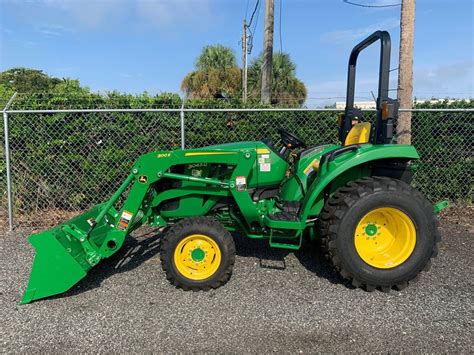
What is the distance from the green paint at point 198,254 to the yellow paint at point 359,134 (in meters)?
1.88

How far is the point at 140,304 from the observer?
3047mm

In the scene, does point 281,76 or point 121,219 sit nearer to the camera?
point 121,219

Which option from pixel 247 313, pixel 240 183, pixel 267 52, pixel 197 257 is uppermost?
pixel 267 52

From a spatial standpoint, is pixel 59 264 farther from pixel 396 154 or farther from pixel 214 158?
pixel 396 154

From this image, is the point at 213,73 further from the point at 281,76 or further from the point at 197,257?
the point at 197,257

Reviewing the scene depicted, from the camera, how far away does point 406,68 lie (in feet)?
17.8

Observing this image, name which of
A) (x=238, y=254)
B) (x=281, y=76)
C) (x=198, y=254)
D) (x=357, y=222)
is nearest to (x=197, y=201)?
(x=198, y=254)

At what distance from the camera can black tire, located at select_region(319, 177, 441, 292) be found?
3100 millimetres

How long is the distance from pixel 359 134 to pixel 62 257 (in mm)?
2960

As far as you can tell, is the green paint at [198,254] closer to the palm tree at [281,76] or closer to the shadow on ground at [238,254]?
the shadow on ground at [238,254]

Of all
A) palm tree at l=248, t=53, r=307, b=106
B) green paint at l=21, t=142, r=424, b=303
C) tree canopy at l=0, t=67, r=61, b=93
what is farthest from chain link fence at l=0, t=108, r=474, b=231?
tree canopy at l=0, t=67, r=61, b=93

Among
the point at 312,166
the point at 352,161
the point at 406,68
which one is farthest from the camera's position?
the point at 406,68

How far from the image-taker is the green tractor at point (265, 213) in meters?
3.11

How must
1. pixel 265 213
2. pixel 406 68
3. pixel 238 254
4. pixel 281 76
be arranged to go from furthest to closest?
pixel 281 76 < pixel 406 68 < pixel 238 254 < pixel 265 213
